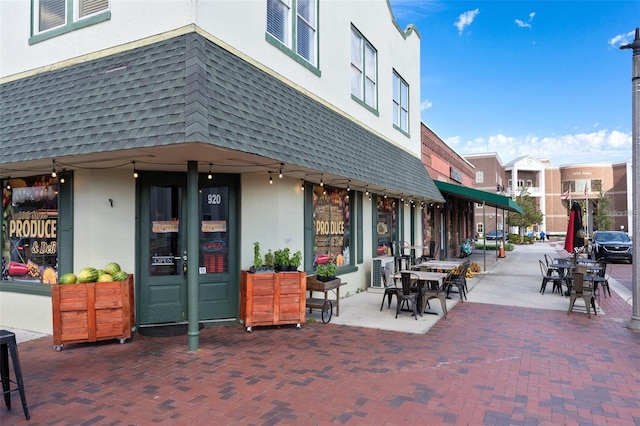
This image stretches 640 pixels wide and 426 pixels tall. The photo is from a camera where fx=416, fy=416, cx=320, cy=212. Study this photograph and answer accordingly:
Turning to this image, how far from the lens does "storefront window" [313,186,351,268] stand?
970 centimetres

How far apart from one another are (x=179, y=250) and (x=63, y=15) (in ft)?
15.2

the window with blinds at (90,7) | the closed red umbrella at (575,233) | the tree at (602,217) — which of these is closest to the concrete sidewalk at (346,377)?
the closed red umbrella at (575,233)

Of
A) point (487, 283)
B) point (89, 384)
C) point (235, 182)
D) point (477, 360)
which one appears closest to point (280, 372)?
point (89, 384)

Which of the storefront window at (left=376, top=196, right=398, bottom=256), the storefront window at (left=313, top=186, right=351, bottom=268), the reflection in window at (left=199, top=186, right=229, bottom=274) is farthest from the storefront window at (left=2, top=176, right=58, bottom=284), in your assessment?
the storefront window at (left=376, top=196, right=398, bottom=256)

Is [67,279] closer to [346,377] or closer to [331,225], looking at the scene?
[346,377]

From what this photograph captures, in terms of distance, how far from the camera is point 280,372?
5180 millimetres

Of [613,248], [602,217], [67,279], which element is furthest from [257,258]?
[602,217]

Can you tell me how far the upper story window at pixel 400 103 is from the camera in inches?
583

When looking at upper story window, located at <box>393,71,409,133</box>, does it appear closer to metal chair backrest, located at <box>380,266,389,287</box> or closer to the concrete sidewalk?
metal chair backrest, located at <box>380,266,389,287</box>

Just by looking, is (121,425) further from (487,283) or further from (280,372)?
(487,283)

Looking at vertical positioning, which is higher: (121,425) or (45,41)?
(45,41)

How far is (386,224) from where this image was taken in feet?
44.9

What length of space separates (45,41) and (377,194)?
8852 mm

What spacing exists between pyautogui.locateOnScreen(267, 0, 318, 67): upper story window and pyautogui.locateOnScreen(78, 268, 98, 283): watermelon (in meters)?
4.89
